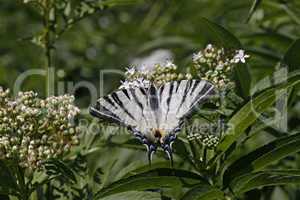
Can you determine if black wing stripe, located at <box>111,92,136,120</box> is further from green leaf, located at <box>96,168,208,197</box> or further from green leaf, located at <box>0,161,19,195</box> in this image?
green leaf, located at <box>0,161,19,195</box>

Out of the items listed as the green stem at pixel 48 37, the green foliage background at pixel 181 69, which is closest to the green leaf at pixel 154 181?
the green foliage background at pixel 181 69

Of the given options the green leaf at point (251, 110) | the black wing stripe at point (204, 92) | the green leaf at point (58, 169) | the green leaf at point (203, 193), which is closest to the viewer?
the green leaf at point (203, 193)

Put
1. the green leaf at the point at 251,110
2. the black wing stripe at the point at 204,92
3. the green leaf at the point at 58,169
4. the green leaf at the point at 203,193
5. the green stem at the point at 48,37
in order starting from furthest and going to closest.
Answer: the green stem at the point at 48,37 → the green leaf at the point at 58,169 → the black wing stripe at the point at 204,92 → the green leaf at the point at 251,110 → the green leaf at the point at 203,193

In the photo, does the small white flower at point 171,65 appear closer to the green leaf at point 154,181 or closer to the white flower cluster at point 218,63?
the white flower cluster at point 218,63

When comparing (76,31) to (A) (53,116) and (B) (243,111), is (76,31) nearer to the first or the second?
(A) (53,116)

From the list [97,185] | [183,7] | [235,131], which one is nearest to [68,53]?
[183,7]

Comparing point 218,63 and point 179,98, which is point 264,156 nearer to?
point 179,98

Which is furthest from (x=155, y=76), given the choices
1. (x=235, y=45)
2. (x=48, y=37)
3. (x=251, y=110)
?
(x=48, y=37)

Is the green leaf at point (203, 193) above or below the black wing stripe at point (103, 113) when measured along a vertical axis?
below
